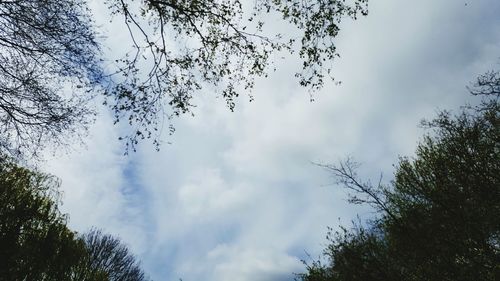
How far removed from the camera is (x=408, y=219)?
13.8 m

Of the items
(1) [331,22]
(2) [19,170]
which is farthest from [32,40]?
(2) [19,170]

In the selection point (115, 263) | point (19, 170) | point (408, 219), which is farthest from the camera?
point (115, 263)

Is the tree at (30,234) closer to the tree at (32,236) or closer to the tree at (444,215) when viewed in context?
the tree at (32,236)

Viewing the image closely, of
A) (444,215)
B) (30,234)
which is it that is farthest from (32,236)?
(444,215)

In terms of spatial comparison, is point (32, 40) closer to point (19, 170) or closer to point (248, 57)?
point (248, 57)

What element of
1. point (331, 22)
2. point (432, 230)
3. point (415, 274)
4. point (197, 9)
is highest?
point (197, 9)

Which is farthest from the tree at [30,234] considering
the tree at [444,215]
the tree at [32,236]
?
the tree at [444,215]

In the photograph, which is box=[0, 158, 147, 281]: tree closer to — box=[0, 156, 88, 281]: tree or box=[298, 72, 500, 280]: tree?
box=[0, 156, 88, 281]: tree

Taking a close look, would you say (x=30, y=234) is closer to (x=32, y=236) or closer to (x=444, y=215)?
(x=32, y=236)

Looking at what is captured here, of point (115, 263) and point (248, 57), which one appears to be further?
point (115, 263)

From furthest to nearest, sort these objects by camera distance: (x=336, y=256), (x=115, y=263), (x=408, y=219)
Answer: (x=115, y=263)
(x=336, y=256)
(x=408, y=219)

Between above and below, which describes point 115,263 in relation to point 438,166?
above

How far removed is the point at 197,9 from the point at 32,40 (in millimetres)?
3915

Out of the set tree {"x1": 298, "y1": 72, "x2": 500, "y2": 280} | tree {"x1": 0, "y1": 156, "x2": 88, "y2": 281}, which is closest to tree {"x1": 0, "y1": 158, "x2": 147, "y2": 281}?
tree {"x1": 0, "y1": 156, "x2": 88, "y2": 281}
